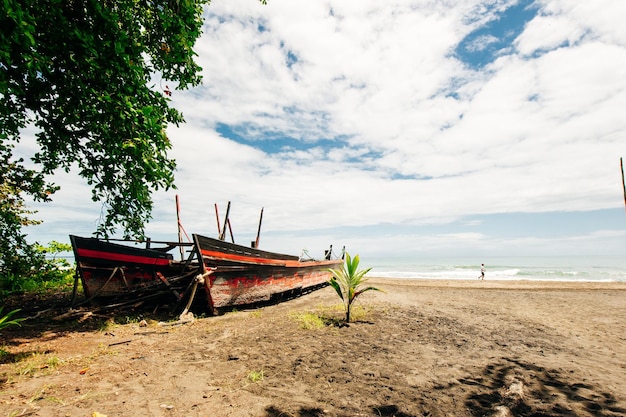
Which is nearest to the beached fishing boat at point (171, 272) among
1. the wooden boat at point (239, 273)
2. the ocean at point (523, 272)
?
the wooden boat at point (239, 273)

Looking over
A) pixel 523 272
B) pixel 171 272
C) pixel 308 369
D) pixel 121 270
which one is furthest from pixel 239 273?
→ pixel 523 272

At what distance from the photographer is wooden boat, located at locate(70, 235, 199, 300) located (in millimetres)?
8641

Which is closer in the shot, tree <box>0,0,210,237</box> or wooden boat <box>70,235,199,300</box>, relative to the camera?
tree <box>0,0,210,237</box>

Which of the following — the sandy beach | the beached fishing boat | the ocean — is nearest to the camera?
the sandy beach

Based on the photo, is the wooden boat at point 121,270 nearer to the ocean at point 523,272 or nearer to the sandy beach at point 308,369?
the sandy beach at point 308,369

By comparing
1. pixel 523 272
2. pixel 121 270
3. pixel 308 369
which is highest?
pixel 523 272

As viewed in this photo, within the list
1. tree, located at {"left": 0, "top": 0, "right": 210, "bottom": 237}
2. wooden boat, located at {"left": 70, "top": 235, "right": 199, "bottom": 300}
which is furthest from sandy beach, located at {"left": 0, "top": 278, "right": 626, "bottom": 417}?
tree, located at {"left": 0, "top": 0, "right": 210, "bottom": 237}

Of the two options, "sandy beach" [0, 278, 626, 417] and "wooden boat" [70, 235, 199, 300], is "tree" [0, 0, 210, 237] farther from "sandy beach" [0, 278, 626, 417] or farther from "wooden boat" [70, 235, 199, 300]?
"sandy beach" [0, 278, 626, 417]

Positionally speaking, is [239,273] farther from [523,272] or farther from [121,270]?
[523,272]

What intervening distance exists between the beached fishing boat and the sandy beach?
1237 millimetres

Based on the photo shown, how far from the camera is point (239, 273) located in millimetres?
9656

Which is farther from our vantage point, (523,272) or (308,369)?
(523,272)

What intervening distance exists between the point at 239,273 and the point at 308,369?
5.69 metres

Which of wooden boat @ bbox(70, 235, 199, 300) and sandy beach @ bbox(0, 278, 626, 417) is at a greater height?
wooden boat @ bbox(70, 235, 199, 300)
